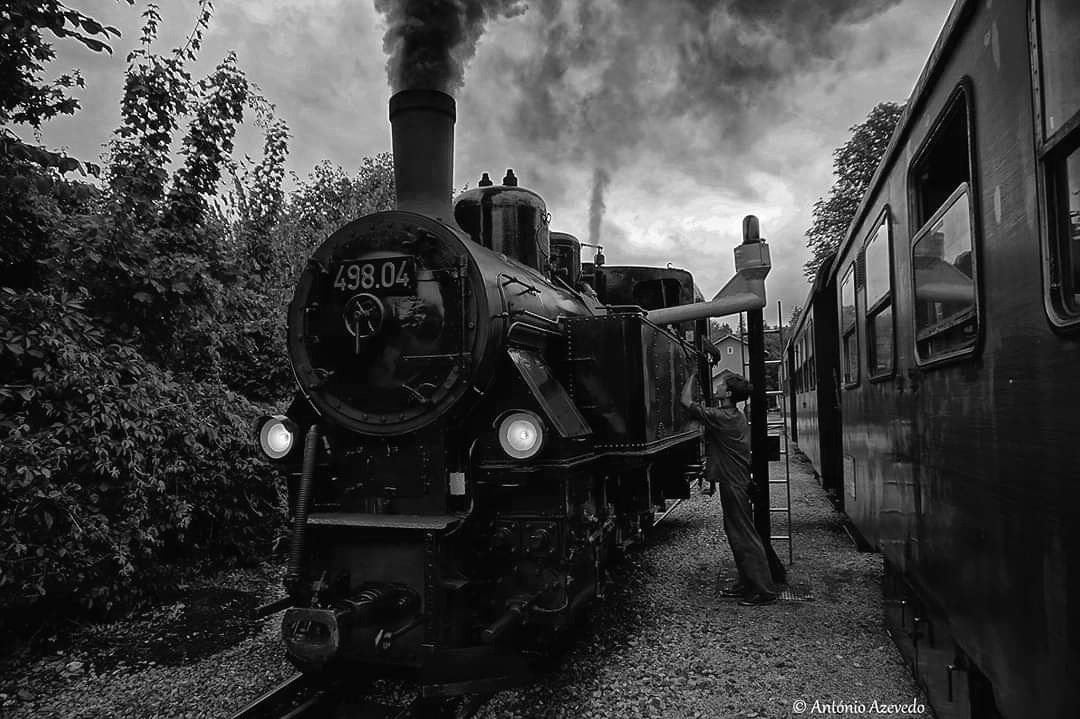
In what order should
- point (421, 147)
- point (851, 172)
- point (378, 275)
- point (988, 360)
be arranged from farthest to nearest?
point (851, 172) < point (421, 147) < point (378, 275) < point (988, 360)

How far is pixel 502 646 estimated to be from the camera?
156 inches

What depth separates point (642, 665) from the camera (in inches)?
179

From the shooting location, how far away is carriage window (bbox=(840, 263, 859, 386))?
5699 mm

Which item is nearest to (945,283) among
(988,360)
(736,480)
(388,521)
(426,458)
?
(988,360)

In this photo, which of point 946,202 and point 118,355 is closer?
point 946,202

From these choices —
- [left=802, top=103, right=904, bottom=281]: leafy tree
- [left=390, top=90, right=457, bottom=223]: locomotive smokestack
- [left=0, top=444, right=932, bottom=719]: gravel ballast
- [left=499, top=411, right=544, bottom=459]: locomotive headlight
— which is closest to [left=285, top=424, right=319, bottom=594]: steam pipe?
[left=0, top=444, right=932, bottom=719]: gravel ballast

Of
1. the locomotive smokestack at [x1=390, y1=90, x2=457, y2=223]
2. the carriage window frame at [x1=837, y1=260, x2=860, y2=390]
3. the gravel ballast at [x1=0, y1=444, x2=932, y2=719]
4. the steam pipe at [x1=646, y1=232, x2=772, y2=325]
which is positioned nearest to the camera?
the gravel ballast at [x1=0, y1=444, x2=932, y2=719]

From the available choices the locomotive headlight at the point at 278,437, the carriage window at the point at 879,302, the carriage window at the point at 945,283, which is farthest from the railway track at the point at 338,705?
the carriage window at the point at 879,302

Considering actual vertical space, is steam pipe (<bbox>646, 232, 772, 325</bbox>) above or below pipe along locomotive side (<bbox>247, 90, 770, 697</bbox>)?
above

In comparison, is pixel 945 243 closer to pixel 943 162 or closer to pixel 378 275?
pixel 943 162

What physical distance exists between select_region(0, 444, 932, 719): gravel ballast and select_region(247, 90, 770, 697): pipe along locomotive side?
0.59 meters

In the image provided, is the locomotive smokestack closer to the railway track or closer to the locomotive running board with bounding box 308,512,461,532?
the locomotive running board with bounding box 308,512,461,532

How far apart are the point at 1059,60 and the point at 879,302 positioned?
286cm

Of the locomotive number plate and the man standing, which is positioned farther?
the man standing
